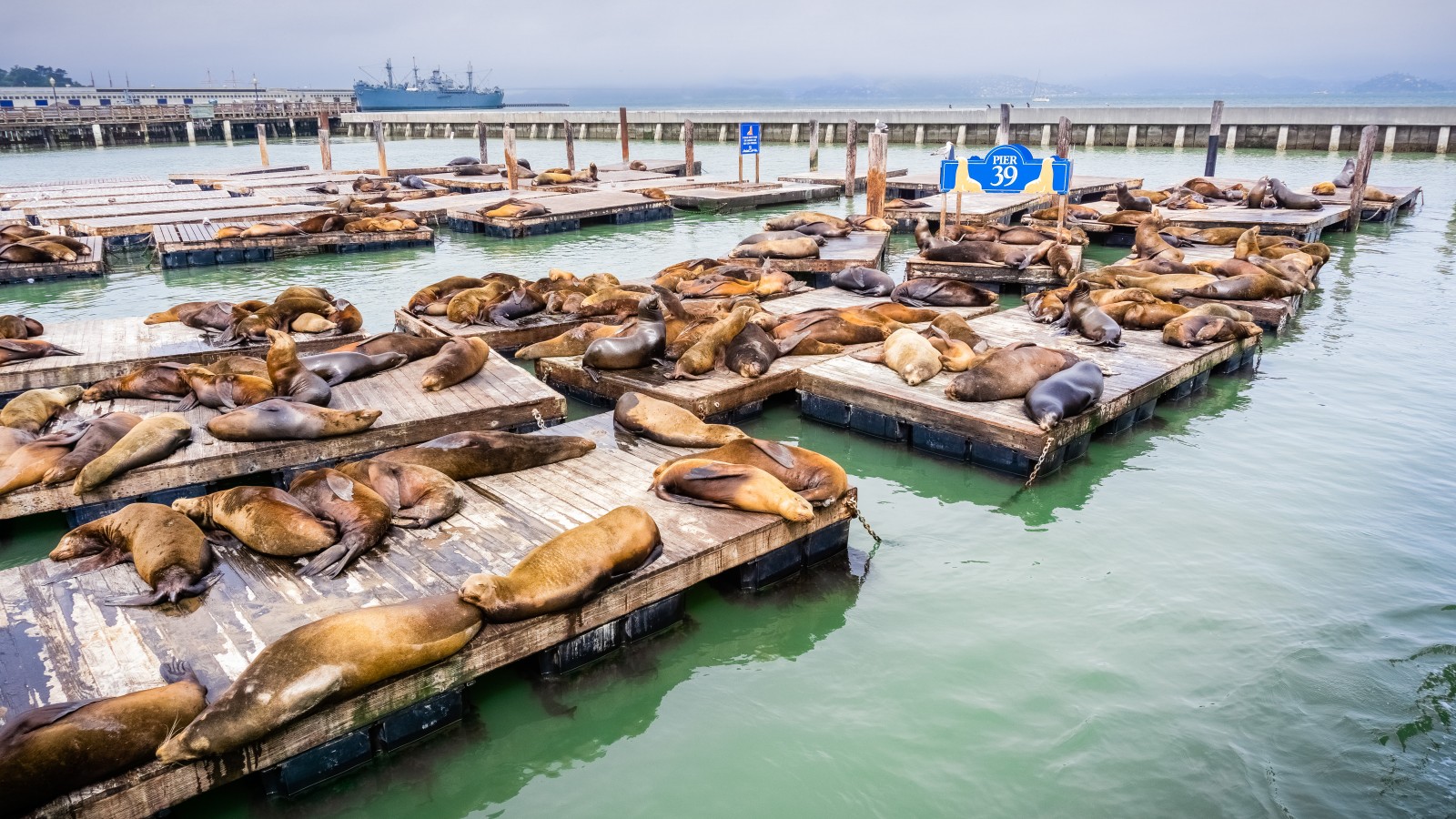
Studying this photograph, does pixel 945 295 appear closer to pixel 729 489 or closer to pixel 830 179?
pixel 729 489

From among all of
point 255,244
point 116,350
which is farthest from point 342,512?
point 255,244

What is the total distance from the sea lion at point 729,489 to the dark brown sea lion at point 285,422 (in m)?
2.16

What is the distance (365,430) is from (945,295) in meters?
6.03

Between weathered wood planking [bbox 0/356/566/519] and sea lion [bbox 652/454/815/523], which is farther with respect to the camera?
weathered wood planking [bbox 0/356/566/519]

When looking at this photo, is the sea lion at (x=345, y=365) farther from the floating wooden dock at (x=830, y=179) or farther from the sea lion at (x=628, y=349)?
the floating wooden dock at (x=830, y=179)

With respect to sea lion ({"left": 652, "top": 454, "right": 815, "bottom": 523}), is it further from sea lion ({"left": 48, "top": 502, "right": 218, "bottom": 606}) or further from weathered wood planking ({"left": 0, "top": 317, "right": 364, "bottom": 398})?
weathered wood planking ({"left": 0, "top": 317, "right": 364, "bottom": 398})

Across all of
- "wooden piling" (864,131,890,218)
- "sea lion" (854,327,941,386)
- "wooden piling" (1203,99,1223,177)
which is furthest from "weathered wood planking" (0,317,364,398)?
"wooden piling" (1203,99,1223,177)

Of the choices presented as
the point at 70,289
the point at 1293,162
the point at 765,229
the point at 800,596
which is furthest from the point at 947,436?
the point at 1293,162

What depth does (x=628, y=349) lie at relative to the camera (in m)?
7.11

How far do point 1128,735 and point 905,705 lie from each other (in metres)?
0.86

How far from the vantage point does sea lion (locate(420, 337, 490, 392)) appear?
6.49 m

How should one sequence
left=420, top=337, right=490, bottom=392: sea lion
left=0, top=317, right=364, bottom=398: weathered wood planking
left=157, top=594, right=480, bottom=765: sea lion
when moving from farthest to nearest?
left=0, top=317, right=364, bottom=398: weathered wood planking
left=420, top=337, right=490, bottom=392: sea lion
left=157, top=594, right=480, bottom=765: sea lion

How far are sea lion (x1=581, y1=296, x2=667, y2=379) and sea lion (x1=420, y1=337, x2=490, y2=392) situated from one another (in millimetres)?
819

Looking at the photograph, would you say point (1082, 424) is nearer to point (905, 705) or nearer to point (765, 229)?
point (905, 705)
